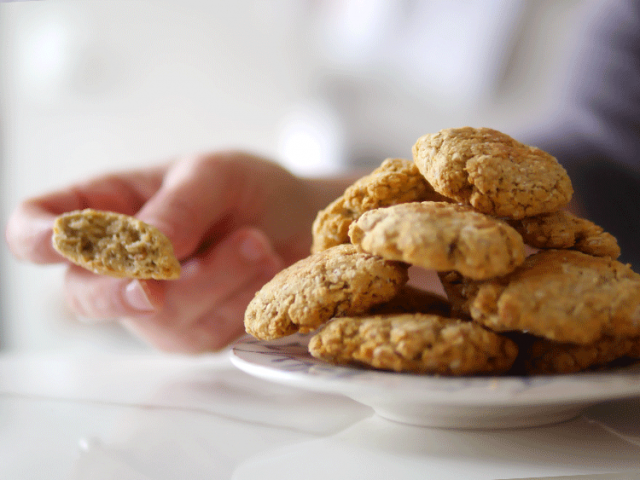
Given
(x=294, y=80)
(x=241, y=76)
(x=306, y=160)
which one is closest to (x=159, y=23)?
(x=241, y=76)

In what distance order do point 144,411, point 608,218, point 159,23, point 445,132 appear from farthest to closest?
1. point 159,23
2. point 608,218
3. point 144,411
4. point 445,132

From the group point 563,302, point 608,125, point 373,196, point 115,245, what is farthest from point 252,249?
point 608,125

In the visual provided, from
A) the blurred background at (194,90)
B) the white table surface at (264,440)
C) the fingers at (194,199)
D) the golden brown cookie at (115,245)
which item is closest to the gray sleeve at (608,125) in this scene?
the blurred background at (194,90)

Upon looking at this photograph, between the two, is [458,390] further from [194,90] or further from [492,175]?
[194,90]

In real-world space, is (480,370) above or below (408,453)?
above

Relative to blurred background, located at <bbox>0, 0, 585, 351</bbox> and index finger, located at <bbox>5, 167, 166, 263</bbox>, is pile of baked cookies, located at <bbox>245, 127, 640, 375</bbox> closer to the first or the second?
index finger, located at <bbox>5, 167, 166, 263</bbox>

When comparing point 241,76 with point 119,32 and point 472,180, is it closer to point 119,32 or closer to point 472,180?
point 119,32

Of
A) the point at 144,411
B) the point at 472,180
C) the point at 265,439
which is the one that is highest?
the point at 472,180
